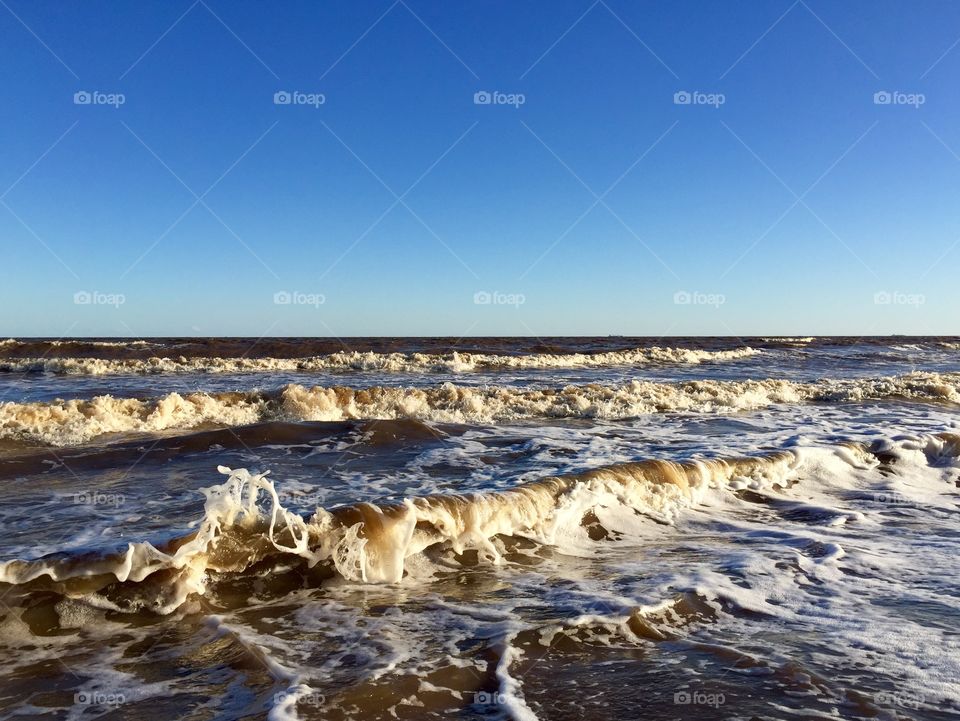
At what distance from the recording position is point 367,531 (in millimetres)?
4816

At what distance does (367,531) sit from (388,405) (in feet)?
27.6

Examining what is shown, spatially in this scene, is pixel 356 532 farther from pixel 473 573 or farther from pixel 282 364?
pixel 282 364

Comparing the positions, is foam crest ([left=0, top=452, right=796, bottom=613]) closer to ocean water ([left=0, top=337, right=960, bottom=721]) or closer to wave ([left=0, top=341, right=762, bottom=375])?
ocean water ([left=0, top=337, right=960, bottom=721])

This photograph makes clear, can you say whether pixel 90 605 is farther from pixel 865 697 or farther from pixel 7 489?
pixel 865 697

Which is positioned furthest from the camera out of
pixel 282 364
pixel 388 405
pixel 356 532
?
pixel 282 364

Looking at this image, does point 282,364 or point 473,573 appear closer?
point 473,573

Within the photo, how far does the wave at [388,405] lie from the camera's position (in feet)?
32.9

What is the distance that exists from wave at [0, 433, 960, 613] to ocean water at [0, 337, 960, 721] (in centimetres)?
2

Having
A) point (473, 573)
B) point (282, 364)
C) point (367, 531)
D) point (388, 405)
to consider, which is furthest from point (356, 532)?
point (282, 364)

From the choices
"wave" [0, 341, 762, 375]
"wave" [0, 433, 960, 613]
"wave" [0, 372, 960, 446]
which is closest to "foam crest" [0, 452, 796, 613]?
"wave" [0, 433, 960, 613]

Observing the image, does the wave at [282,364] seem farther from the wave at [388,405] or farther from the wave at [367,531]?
the wave at [367,531]

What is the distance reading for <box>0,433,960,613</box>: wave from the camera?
4.07 meters

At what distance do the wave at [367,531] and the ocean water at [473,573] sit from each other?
0.02 meters

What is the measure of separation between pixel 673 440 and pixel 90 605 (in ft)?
24.2
